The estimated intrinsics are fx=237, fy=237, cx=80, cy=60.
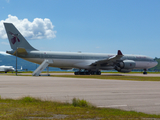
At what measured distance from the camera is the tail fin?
155ft

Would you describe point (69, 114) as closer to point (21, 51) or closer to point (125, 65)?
point (21, 51)

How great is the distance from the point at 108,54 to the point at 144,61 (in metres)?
9.59

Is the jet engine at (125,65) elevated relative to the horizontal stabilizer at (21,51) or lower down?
lower down

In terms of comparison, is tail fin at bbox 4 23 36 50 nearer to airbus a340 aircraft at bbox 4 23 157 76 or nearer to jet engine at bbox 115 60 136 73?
airbus a340 aircraft at bbox 4 23 157 76

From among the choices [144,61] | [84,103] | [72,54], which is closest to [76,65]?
[72,54]

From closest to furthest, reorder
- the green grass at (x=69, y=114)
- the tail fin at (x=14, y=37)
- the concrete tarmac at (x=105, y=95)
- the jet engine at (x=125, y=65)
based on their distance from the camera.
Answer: the green grass at (x=69, y=114)
the concrete tarmac at (x=105, y=95)
the tail fin at (x=14, y=37)
the jet engine at (x=125, y=65)

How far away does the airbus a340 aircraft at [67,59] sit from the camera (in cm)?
4738

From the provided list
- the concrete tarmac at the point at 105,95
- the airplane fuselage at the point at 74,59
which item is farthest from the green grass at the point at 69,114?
the airplane fuselage at the point at 74,59

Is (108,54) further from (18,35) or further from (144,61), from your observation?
(18,35)

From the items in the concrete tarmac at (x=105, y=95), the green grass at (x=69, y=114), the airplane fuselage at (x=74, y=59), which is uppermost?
the airplane fuselage at (x=74, y=59)

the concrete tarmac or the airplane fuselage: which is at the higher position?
the airplane fuselage

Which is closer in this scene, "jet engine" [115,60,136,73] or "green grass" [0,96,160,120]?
"green grass" [0,96,160,120]

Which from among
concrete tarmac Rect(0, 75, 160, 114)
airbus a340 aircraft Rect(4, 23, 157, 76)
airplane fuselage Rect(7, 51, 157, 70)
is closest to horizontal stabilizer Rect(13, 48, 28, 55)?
airbus a340 aircraft Rect(4, 23, 157, 76)

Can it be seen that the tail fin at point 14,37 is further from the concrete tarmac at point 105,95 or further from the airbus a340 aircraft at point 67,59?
the concrete tarmac at point 105,95
